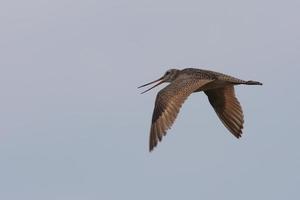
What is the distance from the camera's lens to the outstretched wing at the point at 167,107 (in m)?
25.7

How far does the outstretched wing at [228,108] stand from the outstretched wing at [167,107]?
2389mm

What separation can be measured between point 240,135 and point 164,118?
4.01 metres

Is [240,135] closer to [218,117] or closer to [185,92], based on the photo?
[218,117]

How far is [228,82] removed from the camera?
29.2 meters

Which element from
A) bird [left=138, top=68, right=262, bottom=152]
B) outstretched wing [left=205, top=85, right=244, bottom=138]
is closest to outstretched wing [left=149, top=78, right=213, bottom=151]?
bird [left=138, top=68, right=262, bottom=152]

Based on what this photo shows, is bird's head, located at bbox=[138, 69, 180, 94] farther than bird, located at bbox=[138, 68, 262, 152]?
Yes

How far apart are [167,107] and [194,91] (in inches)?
75.9

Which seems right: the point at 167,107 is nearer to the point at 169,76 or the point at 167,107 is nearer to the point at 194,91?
the point at 194,91

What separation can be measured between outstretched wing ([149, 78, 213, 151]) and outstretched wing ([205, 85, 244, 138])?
7.84 feet

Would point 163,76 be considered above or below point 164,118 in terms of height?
above

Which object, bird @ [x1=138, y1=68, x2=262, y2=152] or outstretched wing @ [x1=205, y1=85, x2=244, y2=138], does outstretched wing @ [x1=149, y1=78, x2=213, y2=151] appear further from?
outstretched wing @ [x1=205, y1=85, x2=244, y2=138]

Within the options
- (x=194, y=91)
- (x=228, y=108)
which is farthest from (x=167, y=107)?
(x=228, y=108)

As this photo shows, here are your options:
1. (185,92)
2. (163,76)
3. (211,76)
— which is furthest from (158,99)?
(163,76)

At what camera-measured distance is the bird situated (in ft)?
85.2
